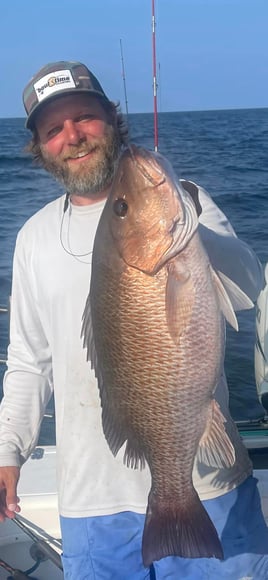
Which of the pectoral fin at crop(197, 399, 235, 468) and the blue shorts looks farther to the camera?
the blue shorts

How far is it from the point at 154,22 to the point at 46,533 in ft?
8.00

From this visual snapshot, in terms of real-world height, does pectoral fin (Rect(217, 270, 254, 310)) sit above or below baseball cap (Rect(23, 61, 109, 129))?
below

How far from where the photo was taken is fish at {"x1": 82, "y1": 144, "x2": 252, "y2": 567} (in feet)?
5.41

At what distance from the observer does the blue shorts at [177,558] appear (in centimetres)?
221

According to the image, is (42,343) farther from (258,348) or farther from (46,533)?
(258,348)

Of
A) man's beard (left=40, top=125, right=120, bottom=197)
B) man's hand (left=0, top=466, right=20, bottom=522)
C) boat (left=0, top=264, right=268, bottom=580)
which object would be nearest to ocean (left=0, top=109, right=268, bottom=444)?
man's beard (left=40, top=125, right=120, bottom=197)

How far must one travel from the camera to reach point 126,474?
2.24 m

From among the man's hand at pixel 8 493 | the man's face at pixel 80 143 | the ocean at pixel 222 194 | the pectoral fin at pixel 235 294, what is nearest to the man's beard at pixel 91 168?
the man's face at pixel 80 143

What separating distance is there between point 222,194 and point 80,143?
14.4 metres

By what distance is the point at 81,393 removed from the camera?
228cm

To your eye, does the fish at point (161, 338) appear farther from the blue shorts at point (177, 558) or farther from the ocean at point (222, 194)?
the ocean at point (222, 194)

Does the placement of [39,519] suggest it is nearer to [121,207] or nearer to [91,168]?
[91,168]

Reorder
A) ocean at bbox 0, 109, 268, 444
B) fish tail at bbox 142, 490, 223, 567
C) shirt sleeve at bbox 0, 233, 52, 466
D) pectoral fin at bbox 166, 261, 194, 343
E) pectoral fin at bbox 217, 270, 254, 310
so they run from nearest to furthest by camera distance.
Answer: pectoral fin at bbox 166, 261, 194, 343 < pectoral fin at bbox 217, 270, 254, 310 < fish tail at bbox 142, 490, 223, 567 < shirt sleeve at bbox 0, 233, 52, 466 < ocean at bbox 0, 109, 268, 444

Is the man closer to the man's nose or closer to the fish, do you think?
the man's nose
